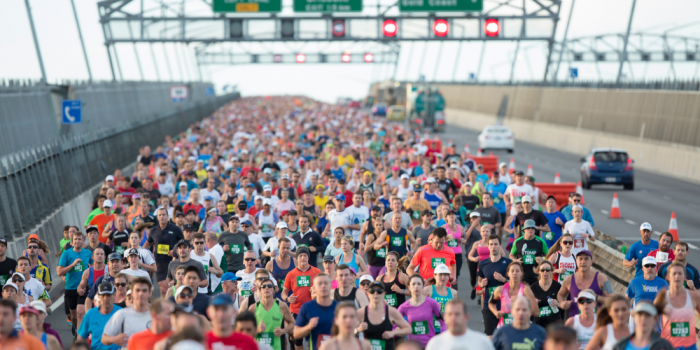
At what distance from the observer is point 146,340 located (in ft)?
24.3

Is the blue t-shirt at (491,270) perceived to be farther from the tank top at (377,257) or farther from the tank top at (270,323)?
the tank top at (270,323)

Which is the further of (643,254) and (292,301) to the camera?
(643,254)

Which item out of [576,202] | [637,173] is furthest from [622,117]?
[576,202]

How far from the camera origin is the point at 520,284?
1030 cm

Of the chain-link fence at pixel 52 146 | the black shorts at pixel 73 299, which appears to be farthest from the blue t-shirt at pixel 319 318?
the chain-link fence at pixel 52 146

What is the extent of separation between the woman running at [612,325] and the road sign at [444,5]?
93.5 feet

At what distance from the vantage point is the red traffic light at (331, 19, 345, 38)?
1428 inches

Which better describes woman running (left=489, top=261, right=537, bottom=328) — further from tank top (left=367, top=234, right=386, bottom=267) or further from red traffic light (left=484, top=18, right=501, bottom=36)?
red traffic light (left=484, top=18, right=501, bottom=36)

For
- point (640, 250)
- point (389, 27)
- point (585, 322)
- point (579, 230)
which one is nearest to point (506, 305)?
point (585, 322)

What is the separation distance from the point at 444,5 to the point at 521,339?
28.8m

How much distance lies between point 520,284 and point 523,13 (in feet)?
90.7

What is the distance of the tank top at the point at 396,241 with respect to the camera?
46.1 ft

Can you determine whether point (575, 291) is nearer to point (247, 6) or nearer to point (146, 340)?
point (146, 340)

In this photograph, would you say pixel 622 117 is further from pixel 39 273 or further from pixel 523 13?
pixel 39 273
